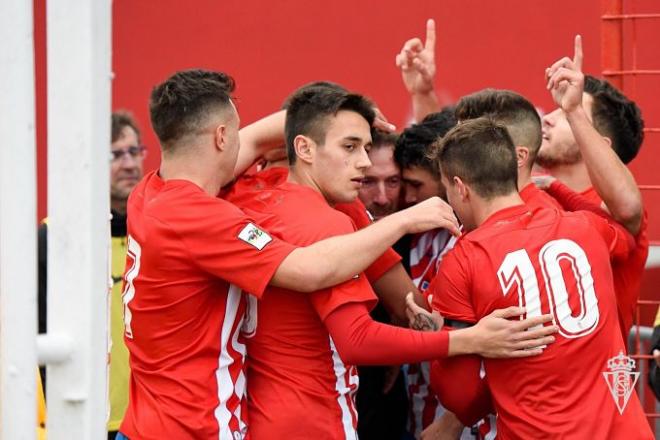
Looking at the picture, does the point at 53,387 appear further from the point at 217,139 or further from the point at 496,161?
the point at 496,161

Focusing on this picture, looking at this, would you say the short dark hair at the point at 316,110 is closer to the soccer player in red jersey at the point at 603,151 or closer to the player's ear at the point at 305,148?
the player's ear at the point at 305,148

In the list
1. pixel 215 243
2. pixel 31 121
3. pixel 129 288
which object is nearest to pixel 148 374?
pixel 129 288

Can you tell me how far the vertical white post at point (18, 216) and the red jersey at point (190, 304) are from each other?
1.34 meters

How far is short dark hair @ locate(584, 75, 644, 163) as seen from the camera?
4051mm

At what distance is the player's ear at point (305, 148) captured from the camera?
11.5 ft

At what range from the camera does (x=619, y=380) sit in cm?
322

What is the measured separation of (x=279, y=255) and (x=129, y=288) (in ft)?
1.70

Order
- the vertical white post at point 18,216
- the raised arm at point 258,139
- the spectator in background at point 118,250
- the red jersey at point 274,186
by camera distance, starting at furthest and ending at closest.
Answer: the spectator in background at point 118,250 < the raised arm at point 258,139 < the red jersey at point 274,186 < the vertical white post at point 18,216

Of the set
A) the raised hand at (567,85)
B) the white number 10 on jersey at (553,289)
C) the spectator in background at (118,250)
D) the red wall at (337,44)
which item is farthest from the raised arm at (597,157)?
the red wall at (337,44)

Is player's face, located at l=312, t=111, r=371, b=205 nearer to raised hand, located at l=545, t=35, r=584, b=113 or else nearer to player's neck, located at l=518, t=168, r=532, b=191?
player's neck, located at l=518, t=168, r=532, b=191

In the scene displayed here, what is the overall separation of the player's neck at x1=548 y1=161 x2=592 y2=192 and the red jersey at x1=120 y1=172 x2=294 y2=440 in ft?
4.59

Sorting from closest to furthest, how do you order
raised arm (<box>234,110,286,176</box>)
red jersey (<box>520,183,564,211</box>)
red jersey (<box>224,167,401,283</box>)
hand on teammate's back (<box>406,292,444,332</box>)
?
1. hand on teammate's back (<box>406,292,444,332</box>)
2. red jersey (<box>520,183,564,211</box>)
3. red jersey (<box>224,167,401,283</box>)
4. raised arm (<box>234,110,286,176</box>)

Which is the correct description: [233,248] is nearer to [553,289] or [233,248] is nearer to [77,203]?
[553,289]

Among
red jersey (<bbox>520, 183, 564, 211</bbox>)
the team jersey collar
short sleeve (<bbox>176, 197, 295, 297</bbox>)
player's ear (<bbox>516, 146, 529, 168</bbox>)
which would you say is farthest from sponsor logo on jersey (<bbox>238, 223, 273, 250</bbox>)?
player's ear (<bbox>516, 146, 529, 168</bbox>)
